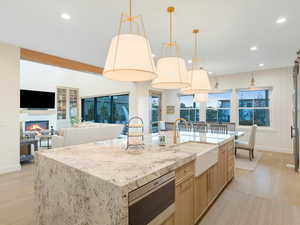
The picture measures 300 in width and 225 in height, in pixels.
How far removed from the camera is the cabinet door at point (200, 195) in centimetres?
191

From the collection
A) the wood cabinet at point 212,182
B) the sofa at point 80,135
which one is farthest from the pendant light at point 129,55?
the sofa at point 80,135

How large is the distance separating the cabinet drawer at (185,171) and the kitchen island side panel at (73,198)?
692 mm

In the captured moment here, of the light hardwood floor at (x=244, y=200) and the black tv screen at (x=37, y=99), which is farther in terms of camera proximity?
the black tv screen at (x=37, y=99)

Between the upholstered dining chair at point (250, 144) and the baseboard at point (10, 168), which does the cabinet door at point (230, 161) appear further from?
the baseboard at point (10, 168)

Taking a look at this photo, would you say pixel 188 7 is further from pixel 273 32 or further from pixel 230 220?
pixel 230 220

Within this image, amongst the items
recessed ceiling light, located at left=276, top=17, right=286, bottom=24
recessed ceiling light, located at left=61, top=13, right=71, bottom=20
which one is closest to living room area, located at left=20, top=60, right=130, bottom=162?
recessed ceiling light, located at left=61, top=13, right=71, bottom=20

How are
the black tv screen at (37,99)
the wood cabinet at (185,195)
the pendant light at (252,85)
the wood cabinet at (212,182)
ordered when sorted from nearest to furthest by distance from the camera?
the wood cabinet at (185,195) < the wood cabinet at (212,182) < the pendant light at (252,85) < the black tv screen at (37,99)

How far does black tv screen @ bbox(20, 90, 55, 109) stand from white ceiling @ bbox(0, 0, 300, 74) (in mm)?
3838

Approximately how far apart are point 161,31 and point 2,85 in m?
3.73

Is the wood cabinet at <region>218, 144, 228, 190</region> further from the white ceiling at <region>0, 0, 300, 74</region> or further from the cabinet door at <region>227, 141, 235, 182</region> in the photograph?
the white ceiling at <region>0, 0, 300, 74</region>

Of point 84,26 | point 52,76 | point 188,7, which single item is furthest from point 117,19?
point 52,76

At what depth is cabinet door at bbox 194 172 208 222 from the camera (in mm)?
1915

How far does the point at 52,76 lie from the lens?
8.39 meters

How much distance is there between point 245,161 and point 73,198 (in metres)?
4.73
